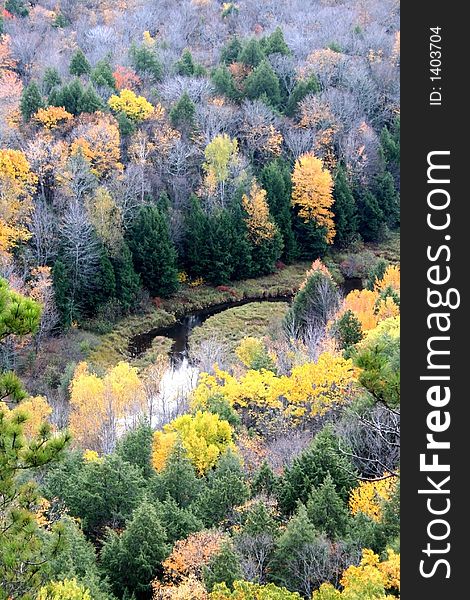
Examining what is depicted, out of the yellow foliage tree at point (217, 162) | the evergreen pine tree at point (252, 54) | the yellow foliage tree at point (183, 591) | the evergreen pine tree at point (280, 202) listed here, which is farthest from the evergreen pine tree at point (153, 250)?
the yellow foliage tree at point (183, 591)

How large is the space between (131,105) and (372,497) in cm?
4409

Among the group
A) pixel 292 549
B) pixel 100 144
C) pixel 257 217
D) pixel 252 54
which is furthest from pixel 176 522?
pixel 252 54

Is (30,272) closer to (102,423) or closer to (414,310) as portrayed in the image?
(102,423)

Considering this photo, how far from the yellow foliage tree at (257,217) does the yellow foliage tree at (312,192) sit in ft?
12.9

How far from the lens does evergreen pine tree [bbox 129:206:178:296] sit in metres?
47.9

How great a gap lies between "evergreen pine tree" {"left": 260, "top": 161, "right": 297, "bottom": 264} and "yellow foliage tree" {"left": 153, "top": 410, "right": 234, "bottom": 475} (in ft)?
105

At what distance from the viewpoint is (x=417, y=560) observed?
7168 mm

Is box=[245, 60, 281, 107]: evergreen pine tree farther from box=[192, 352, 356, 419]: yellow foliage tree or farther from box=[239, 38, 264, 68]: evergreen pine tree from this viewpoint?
box=[192, 352, 356, 419]: yellow foliage tree

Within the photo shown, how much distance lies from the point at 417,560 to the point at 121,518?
13820 mm

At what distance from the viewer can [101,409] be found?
2872 centimetres

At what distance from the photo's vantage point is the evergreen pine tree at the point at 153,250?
47906 mm

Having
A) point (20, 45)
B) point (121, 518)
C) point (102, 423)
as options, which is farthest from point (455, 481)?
point (20, 45)

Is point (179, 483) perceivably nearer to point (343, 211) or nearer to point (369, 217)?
point (343, 211)

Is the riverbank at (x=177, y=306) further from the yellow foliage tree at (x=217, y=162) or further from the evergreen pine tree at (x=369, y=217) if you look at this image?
the yellow foliage tree at (x=217, y=162)
